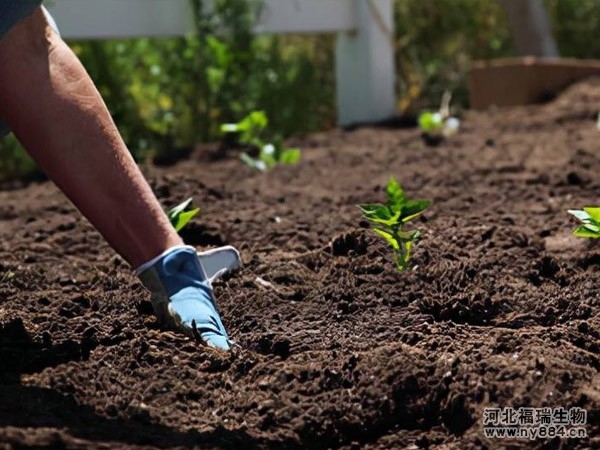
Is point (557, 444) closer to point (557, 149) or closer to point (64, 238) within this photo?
point (64, 238)

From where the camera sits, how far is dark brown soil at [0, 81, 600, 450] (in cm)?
209

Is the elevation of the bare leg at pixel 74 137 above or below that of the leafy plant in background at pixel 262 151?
above

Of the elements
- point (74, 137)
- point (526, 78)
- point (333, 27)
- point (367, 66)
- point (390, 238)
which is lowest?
point (526, 78)

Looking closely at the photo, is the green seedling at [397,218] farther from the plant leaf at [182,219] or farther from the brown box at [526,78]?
the brown box at [526,78]

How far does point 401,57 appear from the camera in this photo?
28.0 feet

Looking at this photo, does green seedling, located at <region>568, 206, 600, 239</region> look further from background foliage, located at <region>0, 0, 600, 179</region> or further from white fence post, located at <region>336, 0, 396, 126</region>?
white fence post, located at <region>336, 0, 396, 126</region>

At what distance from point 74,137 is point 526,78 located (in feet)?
15.9

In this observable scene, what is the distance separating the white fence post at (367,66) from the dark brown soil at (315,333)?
2.72 meters

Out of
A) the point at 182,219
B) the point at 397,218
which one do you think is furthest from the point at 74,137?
the point at 397,218

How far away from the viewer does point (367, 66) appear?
22.3 ft

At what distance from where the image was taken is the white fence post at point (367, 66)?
6.73 m

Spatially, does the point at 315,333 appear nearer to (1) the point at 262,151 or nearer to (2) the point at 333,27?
(1) the point at 262,151

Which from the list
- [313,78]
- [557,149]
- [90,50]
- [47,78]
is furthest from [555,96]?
[47,78]

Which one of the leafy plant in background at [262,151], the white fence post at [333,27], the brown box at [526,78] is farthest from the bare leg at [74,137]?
the brown box at [526,78]
